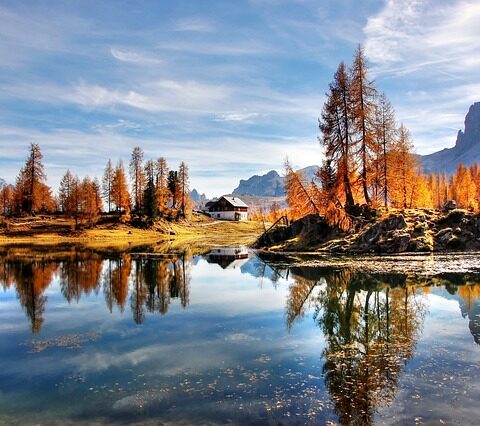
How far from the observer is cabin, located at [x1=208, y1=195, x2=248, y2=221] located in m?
171

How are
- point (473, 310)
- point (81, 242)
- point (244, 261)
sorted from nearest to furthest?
point (473, 310), point (244, 261), point (81, 242)

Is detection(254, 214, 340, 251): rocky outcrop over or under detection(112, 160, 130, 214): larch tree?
under

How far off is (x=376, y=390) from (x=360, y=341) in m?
5.36

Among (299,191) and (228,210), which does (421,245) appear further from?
(228,210)

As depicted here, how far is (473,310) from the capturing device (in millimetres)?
22891

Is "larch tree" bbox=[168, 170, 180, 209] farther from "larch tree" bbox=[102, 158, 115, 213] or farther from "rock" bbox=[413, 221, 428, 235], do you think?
"rock" bbox=[413, 221, 428, 235]

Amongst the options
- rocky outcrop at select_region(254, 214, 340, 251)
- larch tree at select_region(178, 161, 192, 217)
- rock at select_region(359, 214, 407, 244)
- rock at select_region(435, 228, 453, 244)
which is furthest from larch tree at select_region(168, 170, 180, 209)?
rock at select_region(435, 228, 453, 244)

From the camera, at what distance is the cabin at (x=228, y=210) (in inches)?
6722

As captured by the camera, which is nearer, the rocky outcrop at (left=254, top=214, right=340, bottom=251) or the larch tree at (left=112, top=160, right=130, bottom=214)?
the rocky outcrop at (left=254, top=214, right=340, bottom=251)

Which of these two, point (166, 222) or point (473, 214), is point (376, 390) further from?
point (166, 222)

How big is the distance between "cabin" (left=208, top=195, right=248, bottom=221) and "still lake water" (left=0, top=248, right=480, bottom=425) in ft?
448

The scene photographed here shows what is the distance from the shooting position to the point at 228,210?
567ft

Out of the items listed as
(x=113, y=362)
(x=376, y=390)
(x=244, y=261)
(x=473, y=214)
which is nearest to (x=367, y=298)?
(x=376, y=390)

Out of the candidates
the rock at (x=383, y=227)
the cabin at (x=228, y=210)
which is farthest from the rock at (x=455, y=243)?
the cabin at (x=228, y=210)
